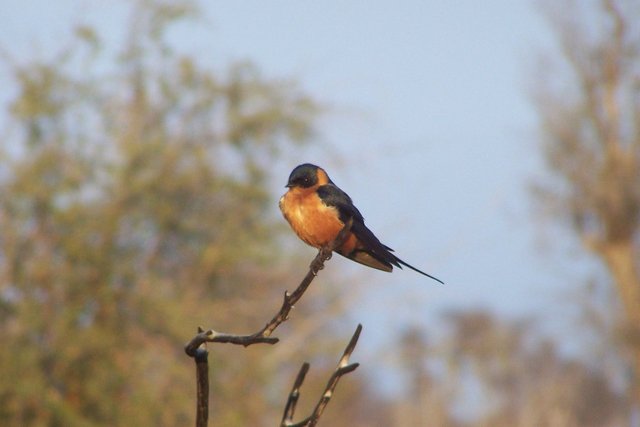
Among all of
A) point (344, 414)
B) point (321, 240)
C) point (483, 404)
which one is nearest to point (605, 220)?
point (344, 414)

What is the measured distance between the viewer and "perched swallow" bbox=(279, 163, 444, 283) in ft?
8.93

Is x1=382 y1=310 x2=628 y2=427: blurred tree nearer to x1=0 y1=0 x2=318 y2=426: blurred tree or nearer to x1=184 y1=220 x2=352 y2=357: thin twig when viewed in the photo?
x1=0 y1=0 x2=318 y2=426: blurred tree

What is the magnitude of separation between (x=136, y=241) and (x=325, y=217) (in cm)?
1034

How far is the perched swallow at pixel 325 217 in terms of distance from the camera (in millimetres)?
2721

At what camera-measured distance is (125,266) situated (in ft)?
40.5

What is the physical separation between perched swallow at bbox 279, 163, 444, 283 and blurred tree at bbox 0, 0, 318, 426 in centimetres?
855

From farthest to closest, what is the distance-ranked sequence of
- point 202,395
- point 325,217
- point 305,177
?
point 305,177 < point 325,217 < point 202,395

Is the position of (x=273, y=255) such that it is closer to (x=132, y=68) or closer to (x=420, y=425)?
(x=132, y=68)

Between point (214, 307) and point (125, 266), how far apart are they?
1.69 m

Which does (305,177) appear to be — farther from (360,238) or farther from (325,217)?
(360,238)

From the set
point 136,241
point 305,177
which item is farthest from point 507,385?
point 305,177

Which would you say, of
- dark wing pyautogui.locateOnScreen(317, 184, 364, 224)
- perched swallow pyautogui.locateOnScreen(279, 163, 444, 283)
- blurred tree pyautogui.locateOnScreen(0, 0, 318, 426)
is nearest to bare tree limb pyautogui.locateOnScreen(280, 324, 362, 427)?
perched swallow pyautogui.locateOnScreen(279, 163, 444, 283)

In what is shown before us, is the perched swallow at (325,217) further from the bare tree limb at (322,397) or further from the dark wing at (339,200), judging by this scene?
the bare tree limb at (322,397)

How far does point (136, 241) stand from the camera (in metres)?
13.0
